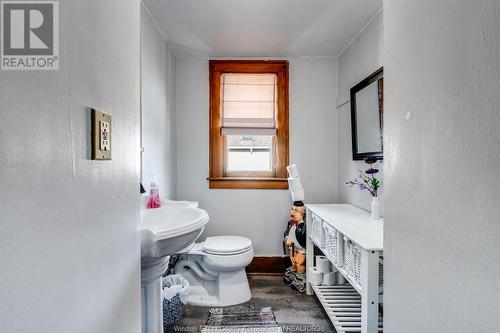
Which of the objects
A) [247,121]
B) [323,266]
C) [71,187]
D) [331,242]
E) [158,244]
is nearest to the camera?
[71,187]

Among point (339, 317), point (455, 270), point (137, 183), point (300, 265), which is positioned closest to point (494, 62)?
point (455, 270)

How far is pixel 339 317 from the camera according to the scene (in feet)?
6.49

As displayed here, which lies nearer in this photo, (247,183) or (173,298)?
(173,298)

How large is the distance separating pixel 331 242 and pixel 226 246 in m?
0.91

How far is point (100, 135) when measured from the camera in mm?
762

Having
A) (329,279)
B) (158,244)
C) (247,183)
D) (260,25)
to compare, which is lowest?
(329,279)

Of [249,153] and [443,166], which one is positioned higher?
[249,153]

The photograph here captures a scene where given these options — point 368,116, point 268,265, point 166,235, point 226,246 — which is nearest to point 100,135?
point 166,235

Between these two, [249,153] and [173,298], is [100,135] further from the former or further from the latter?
[249,153]

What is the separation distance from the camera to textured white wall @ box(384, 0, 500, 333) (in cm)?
59

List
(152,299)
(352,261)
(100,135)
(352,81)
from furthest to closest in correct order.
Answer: (352,81), (352,261), (152,299), (100,135)

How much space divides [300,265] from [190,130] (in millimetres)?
1713

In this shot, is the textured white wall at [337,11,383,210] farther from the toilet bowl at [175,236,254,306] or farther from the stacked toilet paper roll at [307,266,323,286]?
the toilet bowl at [175,236,254,306]

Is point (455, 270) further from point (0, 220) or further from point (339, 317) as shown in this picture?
point (339, 317)
